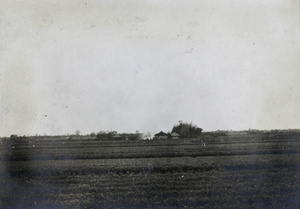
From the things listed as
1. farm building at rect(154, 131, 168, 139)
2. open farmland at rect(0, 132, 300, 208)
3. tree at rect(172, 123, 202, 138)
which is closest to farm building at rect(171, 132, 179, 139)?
tree at rect(172, 123, 202, 138)

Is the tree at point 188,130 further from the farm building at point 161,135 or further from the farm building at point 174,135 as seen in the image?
the farm building at point 161,135

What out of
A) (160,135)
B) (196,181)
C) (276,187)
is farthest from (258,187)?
(160,135)

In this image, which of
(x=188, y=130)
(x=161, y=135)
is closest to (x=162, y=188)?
(x=161, y=135)

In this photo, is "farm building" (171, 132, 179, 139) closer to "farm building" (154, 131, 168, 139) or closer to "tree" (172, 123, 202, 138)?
"tree" (172, 123, 202, 138)

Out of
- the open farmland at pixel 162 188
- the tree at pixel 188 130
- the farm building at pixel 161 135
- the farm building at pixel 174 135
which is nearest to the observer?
the open farmland at pixel 162 188

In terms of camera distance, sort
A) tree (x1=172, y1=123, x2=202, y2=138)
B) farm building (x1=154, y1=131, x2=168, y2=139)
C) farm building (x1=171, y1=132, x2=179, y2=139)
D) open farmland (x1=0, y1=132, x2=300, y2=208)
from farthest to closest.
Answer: farm building (x1=171, y1=132, x2=179, y2=139), tree (x1=172, y1=123, x2=202, y2=138), farm building (x1=154, y1=131, x2=168, y2=139), open farmland (x1=0, y1=132, x2=300, y2=208)

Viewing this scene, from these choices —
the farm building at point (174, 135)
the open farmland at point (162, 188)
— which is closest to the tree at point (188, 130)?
the farm building at point (174, 135)

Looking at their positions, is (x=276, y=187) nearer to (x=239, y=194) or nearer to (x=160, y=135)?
(x=239, y=194)

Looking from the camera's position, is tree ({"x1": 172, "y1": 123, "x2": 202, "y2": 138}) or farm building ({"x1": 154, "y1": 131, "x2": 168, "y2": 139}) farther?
tree ({"x1": 172, "y1": 123, "x2": 202, "y2": 138})
